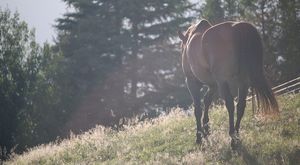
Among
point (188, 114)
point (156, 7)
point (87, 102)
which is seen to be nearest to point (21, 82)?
point (87, 102)

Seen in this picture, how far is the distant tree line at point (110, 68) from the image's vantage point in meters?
37.6

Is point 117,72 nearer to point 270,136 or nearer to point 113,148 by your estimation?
point 113,148

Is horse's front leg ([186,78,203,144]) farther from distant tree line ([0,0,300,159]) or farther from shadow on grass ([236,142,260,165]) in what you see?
distant tree line ([0,0,300,159])

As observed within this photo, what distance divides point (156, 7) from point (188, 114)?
2683 centimetres

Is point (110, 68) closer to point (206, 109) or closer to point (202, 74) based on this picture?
point (206, 109)

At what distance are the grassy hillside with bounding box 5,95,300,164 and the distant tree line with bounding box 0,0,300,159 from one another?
2221cm

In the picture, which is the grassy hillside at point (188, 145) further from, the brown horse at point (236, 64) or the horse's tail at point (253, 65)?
the horse's tail at point (253, 65)

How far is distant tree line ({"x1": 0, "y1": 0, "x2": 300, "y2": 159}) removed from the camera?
37625mm

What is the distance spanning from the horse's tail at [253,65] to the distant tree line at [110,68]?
26.1 m

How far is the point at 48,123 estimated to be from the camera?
41.4 metres

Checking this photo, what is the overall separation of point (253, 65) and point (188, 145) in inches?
94.5

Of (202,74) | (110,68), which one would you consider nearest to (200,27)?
(202,74)

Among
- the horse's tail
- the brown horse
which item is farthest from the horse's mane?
the horse's tail

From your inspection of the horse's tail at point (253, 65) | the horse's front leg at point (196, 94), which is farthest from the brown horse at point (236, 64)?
the horse's front leg at point (196, 94)
